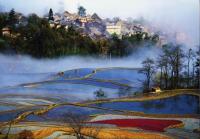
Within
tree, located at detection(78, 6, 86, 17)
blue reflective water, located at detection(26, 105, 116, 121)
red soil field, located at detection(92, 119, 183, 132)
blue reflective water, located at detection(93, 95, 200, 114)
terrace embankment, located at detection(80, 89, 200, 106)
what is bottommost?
red soil field, located at detection(92, 119, 183, 132)

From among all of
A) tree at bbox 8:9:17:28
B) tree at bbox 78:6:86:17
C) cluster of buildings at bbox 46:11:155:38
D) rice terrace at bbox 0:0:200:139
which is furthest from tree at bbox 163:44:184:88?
tree at bbox 8:9:17:28

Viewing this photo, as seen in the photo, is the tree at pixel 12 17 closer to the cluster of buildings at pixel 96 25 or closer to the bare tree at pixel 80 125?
the cluster of buildings at pixel 96 25

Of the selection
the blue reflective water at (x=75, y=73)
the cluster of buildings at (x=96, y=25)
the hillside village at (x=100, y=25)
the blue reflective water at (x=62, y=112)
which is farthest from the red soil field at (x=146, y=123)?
the cluster of buildings at (x=96, y=25)

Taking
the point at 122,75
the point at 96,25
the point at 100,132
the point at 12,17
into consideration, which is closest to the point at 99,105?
the point at 100,132

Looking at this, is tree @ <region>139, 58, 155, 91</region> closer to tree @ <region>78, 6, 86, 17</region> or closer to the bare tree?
the bare tree

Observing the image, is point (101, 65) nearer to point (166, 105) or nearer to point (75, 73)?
point (75, 73)

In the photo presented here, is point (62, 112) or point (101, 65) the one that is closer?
point (62, 112)
